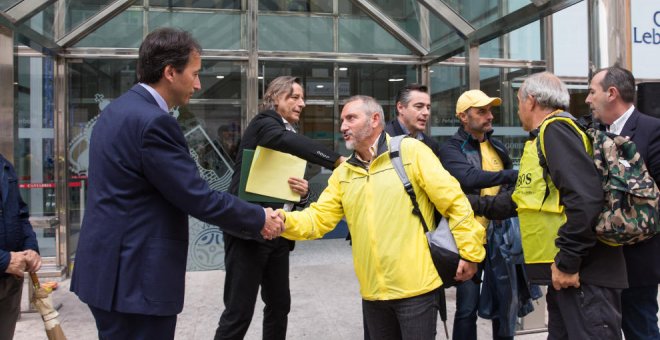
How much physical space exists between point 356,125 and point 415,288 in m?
0.83

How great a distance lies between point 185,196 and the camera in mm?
2139

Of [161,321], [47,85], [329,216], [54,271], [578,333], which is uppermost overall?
[47,85]

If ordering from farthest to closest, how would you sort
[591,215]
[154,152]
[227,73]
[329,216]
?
[227,73] → [329,216] → [591,215] → [154,152]

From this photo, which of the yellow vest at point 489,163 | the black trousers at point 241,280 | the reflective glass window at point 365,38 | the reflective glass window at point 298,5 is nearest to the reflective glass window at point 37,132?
the reflective glass window at point 298,5

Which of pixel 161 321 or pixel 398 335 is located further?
pixel 398 335

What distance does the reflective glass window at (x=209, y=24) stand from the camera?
23.3 ft

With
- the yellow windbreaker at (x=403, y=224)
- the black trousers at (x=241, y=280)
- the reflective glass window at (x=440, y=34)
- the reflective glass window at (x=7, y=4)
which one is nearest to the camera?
the yellow windbreaker at (x=403, y=224)

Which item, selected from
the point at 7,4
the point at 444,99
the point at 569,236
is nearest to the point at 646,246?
the point at 569,236

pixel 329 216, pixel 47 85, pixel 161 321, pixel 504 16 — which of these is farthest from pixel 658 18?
pixel 47 85

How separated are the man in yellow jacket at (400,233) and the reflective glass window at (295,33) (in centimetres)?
494

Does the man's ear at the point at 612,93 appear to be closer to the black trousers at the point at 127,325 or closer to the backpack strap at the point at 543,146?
the backpack strap at the point at 543,146

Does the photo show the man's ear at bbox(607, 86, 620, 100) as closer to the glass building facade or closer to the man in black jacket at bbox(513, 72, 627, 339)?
the man in black jacket at bbox(513, 72, 627, 339)

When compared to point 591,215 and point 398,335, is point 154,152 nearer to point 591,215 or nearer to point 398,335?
point 398,335

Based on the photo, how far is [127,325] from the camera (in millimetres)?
2113
